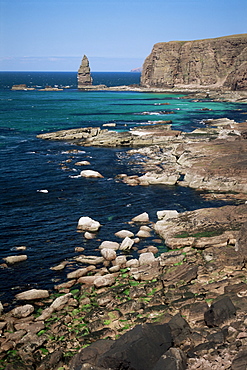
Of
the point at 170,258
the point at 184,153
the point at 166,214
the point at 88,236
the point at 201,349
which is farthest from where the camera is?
the point at 184,153

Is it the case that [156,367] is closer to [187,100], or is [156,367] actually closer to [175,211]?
[175,211]

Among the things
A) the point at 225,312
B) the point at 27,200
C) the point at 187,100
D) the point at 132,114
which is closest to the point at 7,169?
the point at 27,200

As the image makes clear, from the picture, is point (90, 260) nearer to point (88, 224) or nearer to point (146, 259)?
point (146, 259)

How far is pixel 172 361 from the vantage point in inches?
531

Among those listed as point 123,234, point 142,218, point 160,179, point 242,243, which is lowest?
point 123,234

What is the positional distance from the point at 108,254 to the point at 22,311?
8.37 meters

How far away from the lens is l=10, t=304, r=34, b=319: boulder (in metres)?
21.2

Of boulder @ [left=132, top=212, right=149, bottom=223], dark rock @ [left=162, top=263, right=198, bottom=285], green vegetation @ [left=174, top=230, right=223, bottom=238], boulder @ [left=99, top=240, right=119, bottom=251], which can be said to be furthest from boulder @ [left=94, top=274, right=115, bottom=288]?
boulder @ [left=132, top=212, right=149, bottom=223]

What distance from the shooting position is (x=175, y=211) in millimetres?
35594

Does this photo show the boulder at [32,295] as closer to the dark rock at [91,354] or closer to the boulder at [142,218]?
the dark rock at [91,354]

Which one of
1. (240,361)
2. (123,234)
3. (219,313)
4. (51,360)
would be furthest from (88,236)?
(240,361)

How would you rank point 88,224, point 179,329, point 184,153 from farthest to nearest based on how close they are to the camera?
point 184,153
point 88,224
point 179,329

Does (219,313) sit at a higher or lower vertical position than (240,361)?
lower

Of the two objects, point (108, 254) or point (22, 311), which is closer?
point (22, 311)
